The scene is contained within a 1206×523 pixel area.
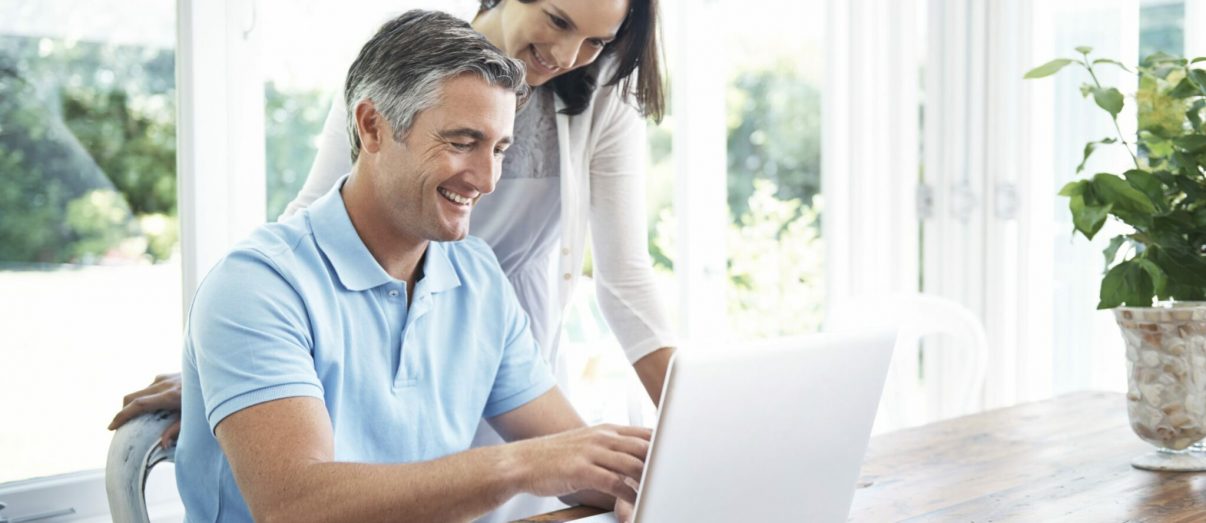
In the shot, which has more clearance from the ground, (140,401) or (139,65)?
(139,65)

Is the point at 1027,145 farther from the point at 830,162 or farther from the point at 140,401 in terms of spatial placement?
the point at 140,401

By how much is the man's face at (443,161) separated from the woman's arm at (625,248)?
0.44 meters

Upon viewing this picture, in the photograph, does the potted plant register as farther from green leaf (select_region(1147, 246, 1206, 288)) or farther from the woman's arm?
the woman's arm

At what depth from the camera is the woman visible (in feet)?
5.89

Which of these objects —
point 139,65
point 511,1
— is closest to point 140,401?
point 511,1

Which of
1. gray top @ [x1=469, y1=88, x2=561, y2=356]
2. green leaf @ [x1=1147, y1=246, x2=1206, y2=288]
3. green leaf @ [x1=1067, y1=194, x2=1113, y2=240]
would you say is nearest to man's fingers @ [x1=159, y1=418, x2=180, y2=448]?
gray top @ [x1=469, y1=88, x2=561, y2=356]

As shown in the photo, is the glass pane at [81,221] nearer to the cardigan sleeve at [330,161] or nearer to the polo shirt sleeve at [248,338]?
the cardigan sleeve at [330,161]

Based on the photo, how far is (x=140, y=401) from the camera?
51.7 inches

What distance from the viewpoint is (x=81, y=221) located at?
2.04 metres

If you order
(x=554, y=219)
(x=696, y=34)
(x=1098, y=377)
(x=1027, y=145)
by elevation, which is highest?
(x=696, y=34)

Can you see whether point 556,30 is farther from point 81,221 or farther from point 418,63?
point 81,221

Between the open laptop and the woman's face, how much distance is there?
2.26 ft

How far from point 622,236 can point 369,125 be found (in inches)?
22.4

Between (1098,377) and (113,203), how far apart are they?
2.46m
